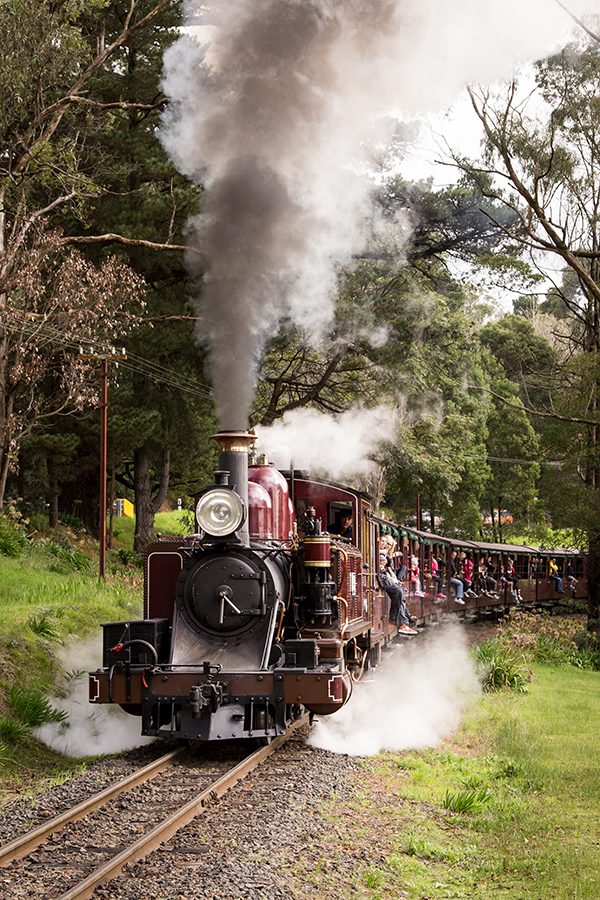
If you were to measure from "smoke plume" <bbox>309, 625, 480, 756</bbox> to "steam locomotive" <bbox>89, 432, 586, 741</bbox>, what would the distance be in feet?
2.96

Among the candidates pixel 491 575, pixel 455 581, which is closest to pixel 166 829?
pixel 455 581

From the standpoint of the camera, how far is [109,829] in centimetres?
733

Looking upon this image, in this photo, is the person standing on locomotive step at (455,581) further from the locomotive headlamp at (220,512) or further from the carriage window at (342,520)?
the locomotive headlamp at (220,512)

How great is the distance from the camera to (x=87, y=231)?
87.4ft

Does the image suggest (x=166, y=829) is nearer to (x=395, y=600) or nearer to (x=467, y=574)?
(x=395, y=600)

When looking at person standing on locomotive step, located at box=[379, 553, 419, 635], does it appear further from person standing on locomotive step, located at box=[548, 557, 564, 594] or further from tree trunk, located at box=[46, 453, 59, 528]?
person standing on locomotive step, located at box=[548, 557, 564, 594]

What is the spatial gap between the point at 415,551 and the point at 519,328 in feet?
120

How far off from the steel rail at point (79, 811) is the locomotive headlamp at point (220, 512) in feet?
7.00

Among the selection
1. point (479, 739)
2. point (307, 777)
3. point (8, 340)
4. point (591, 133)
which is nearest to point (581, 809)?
point (307, 777)

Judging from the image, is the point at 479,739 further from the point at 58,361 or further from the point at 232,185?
the point at 58,361

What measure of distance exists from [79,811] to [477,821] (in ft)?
10.0

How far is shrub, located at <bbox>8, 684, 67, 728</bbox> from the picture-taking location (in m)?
11.2

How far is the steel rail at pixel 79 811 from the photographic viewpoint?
21.6ft

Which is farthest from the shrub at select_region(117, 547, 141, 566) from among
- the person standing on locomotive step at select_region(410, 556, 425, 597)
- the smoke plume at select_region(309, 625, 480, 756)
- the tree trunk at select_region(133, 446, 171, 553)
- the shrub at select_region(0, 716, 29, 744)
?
the shrub at select_region(0, 716, 29, 744)
